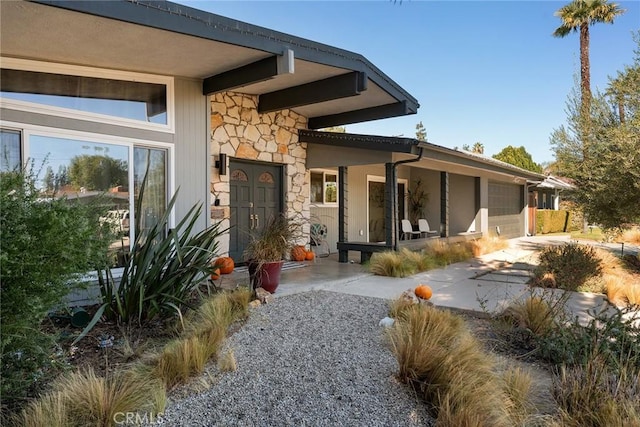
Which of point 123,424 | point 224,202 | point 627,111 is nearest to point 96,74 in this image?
point 224,202

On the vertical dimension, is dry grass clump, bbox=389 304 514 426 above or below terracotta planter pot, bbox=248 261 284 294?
below

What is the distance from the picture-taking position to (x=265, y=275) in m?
5.30

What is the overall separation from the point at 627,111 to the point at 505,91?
9.47m

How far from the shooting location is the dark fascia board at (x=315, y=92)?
6203 millimetres

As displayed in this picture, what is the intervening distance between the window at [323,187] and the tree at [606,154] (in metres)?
5.27

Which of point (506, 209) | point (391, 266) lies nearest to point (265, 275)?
point (391, 266)

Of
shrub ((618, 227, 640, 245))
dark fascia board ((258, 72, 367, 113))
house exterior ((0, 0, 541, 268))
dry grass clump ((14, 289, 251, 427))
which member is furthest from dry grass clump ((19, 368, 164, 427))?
shrub ((618, 227, 640, 245))

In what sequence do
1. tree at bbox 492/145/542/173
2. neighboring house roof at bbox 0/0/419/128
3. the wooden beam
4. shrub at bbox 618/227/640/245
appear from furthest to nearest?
tree at bbox 492/145/542/173, shrub at bbox 618/227/640/245, the wooden beam, neighboring house roof at bbox 0/0/419/128

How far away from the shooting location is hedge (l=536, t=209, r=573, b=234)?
1975 cm

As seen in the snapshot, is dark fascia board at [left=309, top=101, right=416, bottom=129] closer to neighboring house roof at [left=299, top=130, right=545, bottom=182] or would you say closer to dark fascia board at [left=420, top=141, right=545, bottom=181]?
neighboring house roof at [left=299, top=130, right=545, bottom=182]

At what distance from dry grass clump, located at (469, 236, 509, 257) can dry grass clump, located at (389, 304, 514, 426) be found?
7426 mm

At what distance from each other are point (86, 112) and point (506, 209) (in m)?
15.1

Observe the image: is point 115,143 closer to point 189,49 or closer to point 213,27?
point 189,49

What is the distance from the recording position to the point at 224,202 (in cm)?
719
